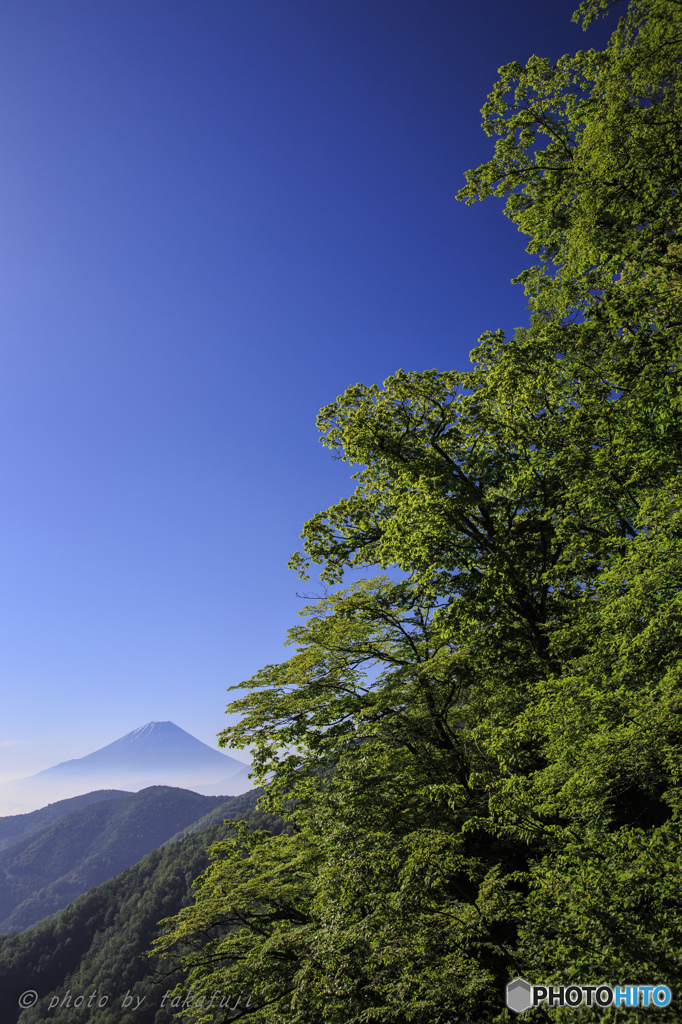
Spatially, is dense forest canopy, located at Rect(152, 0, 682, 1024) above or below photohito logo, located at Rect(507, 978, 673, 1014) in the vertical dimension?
above

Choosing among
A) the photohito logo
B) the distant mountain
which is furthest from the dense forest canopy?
the distant mountain

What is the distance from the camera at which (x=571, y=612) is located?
29.9 ft

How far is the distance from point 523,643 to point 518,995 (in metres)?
5.33

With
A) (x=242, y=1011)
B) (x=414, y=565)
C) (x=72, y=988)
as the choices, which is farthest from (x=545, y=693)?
(x=72, y=988)

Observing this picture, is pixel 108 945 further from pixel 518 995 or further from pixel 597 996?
pixel 597 996

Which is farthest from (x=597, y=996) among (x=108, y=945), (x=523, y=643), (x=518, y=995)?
(x=108, y=945)

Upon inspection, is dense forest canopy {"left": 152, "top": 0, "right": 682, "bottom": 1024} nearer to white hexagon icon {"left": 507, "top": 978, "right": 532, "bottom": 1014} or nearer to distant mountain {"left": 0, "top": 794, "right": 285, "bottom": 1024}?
white hexagon icon {"left": 507, "top": 978, "right": 532, "bottom": 1014}

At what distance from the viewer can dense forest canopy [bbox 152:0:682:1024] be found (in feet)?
20.9

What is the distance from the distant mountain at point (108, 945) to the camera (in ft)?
384

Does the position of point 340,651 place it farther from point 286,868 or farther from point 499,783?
point 286,868

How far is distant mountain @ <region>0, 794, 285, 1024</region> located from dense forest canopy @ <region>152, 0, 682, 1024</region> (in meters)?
132

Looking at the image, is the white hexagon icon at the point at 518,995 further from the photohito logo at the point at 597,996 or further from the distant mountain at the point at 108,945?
the distant mountain at the point at 108,945

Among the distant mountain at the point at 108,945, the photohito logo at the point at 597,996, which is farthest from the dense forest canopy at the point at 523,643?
the distant mountain at the point at 108,945

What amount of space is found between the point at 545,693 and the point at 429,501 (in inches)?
148
